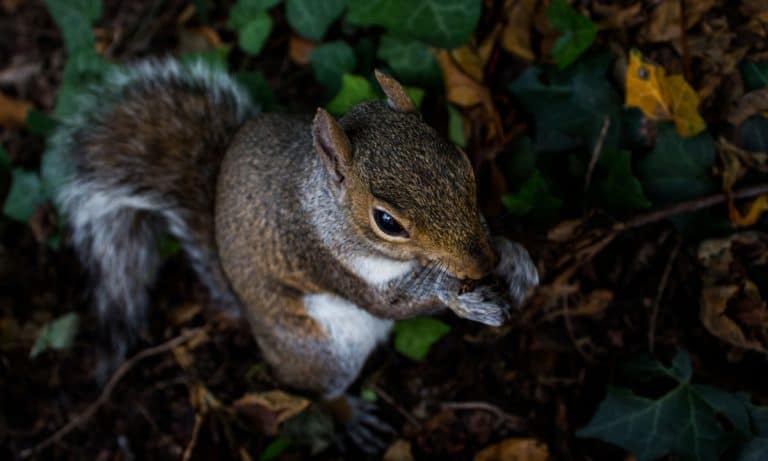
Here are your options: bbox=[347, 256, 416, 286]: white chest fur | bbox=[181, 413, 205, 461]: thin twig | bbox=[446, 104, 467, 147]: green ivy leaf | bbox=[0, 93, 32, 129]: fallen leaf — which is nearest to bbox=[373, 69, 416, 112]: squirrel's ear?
bbox=[347, 256, 416, 286]: white chest fur

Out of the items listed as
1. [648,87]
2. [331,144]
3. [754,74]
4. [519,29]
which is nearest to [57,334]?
[331,144]

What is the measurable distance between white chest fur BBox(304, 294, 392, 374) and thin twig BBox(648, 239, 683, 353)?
0.76 m

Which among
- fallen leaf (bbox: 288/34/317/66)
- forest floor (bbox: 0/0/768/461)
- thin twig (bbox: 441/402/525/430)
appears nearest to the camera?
forest floor (bbox: 0/0/768/461)

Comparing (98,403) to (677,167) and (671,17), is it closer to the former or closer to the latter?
(677,167)

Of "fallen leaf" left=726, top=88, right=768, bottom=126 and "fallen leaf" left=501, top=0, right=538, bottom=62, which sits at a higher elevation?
"fallen leaf" left=501, top=0, right=538, bottom=62

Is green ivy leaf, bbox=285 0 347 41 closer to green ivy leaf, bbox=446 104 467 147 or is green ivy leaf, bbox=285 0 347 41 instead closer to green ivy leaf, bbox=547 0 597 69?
green ivy leaf, bbox=446 104 467 147

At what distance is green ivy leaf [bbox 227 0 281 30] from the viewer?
246 centimetres

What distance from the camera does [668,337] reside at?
6.63 feet

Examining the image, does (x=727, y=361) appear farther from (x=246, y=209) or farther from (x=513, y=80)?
(x=246, y=209)

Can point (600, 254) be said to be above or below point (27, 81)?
below

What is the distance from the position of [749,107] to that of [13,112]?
261 centimetres

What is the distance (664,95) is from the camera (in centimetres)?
189

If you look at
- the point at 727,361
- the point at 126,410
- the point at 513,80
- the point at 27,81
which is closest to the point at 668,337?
the point at 727,361

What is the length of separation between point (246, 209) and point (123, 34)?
132cm
